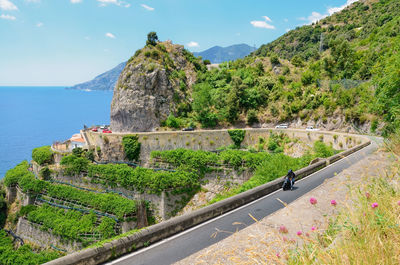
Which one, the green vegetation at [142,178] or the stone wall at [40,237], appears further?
the green vegetation at [142,178]

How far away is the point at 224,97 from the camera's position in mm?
38594

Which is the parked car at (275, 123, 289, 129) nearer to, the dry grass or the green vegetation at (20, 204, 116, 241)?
the green vegetation at (20, 204, 116, 241)

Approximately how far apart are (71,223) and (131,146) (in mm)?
10902

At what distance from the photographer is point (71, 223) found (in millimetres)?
19750

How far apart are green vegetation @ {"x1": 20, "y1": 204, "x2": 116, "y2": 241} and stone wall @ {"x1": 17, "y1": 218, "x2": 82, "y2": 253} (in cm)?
39

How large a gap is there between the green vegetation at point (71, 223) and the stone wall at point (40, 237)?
1.29 ft

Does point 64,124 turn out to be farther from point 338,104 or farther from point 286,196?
point 286,196

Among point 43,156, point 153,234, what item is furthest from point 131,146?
point 153,234

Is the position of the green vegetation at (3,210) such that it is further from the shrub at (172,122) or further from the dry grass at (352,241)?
the dry grass at (352,241)

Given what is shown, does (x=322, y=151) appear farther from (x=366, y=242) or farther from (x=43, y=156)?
(x=43, y=156)

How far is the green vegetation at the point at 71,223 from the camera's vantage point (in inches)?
731

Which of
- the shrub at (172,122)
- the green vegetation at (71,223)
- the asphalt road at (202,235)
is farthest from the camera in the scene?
the shrub at (172,122)

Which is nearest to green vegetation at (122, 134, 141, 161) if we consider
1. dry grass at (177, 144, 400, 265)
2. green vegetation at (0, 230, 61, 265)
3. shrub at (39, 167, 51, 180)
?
shrub at (39, 167, 51, 180)

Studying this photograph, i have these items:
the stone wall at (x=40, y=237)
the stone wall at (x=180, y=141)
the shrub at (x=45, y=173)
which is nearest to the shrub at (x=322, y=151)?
the stone wall at (x=180, y=141)
